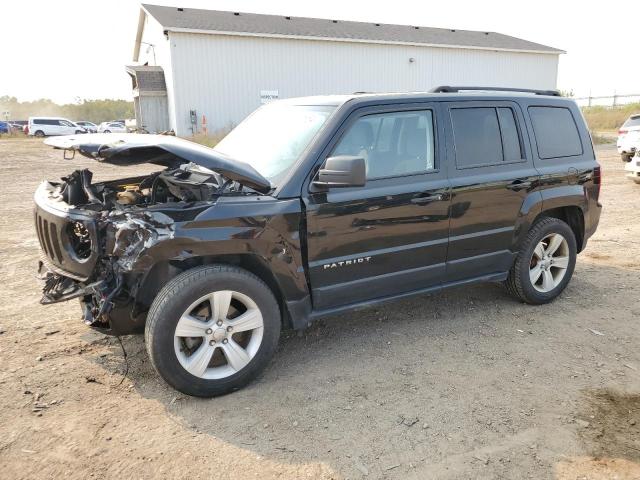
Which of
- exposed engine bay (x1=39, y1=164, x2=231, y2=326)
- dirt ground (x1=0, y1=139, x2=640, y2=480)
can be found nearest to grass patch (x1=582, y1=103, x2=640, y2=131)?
dirt ground (x1=0, y1=139, x2=640, y2=480)

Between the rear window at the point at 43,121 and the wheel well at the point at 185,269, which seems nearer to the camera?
the wheel well at the point at 185,269

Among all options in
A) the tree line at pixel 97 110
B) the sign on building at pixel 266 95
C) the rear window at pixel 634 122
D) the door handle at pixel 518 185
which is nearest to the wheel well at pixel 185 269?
the door handle at pixel 518 185

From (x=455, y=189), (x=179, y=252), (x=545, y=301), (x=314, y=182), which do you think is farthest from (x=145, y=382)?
(x=545, y=301)

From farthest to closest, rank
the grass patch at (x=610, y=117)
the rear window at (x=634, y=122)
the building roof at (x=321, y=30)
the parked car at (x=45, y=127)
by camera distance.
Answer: the parked car at (x=45, y=127) < the grass patch at (x=610, y=117) < the building roof at (x=321, y=30) < the rear window at (x=634, y=122)

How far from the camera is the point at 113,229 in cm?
308

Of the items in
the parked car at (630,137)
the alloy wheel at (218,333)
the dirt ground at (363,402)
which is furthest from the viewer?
the parked car at (630,137)

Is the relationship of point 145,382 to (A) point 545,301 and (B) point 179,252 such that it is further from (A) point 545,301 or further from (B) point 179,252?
(A) point 545,301

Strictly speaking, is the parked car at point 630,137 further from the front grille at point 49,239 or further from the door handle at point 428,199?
the front grille at point 49,239

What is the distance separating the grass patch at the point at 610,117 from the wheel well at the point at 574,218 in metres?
34.3

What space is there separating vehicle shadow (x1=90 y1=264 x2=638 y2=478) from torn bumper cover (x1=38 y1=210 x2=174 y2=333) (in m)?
0.58

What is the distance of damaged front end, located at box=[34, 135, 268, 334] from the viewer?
9.96 ft

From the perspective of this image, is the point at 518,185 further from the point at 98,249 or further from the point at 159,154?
the point at 98,249

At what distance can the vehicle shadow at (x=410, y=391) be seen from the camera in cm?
278

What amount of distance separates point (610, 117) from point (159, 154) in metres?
41.2
